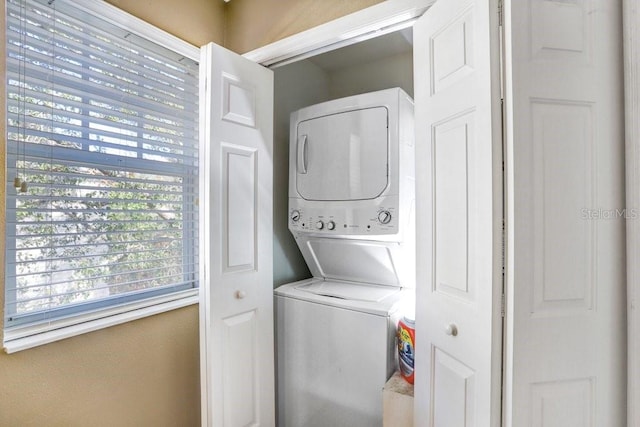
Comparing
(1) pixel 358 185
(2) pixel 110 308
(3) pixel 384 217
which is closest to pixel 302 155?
(1) pixel 358 185

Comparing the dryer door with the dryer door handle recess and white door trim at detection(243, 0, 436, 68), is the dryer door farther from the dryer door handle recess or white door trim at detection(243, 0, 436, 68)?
white door trim at detection(243, 0, 436, 68)

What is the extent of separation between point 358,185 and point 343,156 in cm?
21

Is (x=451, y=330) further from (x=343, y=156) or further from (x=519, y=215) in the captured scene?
(x=343, y=156)

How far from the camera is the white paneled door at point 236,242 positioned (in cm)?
150

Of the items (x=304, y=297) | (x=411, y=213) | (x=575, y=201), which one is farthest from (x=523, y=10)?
(x=304, y=297)

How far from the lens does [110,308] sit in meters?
1.49

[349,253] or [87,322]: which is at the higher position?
[349,253]

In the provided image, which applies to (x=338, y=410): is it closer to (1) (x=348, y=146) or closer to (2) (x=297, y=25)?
(1) (x=348, y=146)

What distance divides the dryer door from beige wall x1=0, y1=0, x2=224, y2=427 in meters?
0.85

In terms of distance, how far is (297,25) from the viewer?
1.63m

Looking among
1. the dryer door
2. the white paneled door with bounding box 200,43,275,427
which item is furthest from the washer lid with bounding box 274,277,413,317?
the dryer door

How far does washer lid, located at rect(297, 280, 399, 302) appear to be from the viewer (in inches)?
70.6

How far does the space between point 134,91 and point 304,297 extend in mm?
1429

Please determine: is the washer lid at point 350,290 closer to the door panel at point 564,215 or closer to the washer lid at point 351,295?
the washer lid at point 351,295
